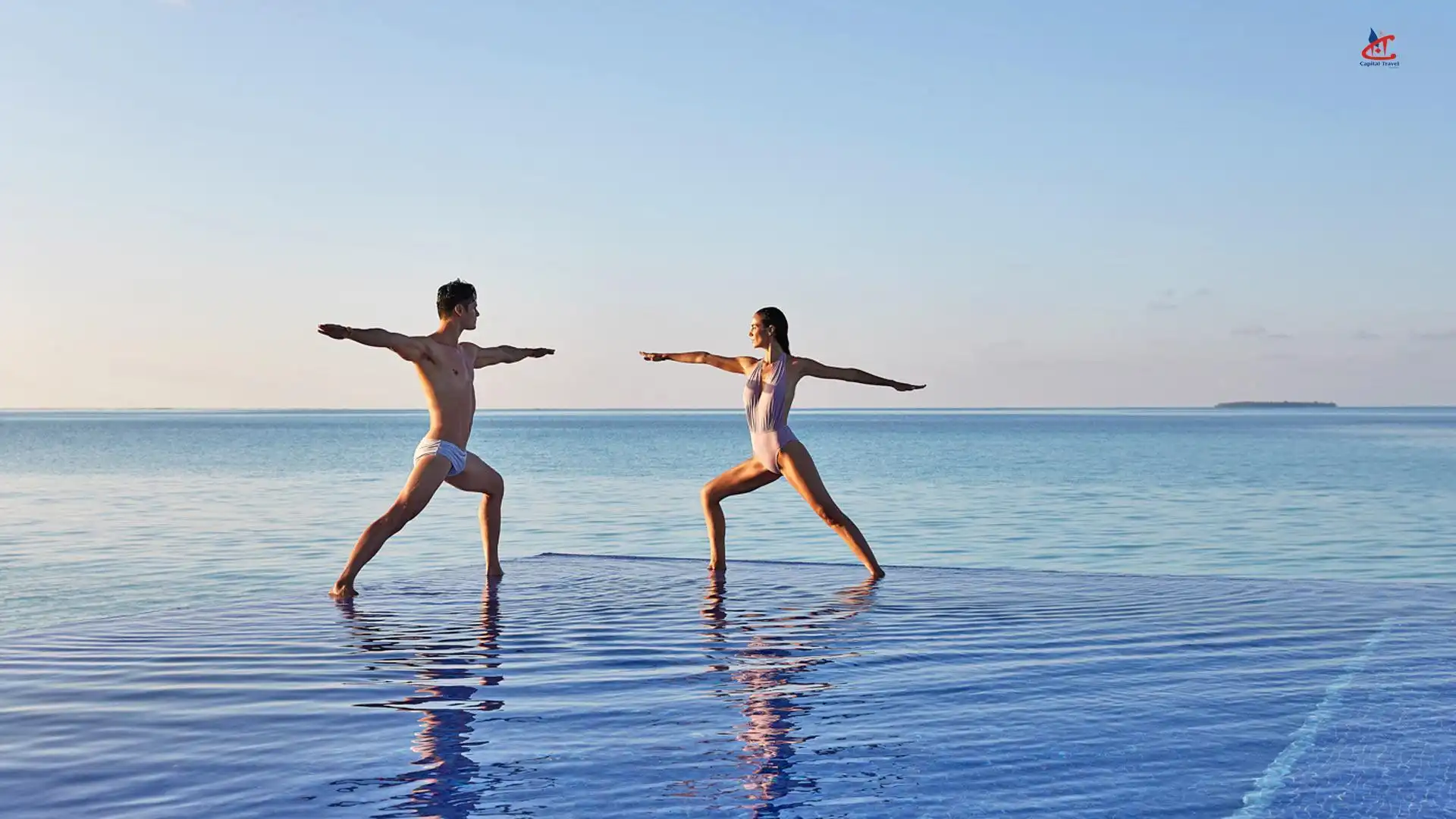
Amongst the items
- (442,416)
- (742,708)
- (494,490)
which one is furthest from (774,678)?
(494,490)

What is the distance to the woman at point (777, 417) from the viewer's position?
1073cm

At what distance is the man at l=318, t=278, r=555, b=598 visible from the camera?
9625mm

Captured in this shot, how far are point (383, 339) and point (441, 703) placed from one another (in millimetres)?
3662

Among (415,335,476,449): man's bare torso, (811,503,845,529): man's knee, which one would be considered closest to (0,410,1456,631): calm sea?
(415,335,476,449): man's bare torso

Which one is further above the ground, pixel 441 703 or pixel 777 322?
pixel 777 322

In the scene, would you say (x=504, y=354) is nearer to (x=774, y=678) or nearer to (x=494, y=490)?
(x=494, y=490)

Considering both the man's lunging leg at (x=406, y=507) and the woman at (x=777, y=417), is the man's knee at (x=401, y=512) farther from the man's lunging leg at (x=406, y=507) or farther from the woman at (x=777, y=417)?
the woman at (x=777, y=417)

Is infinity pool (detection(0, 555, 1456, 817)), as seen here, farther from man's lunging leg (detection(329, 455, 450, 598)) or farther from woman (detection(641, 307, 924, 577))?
woman (detection(641, 307, 924, 577))

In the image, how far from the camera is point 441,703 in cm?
616

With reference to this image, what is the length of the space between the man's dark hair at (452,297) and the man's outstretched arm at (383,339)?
0.44m

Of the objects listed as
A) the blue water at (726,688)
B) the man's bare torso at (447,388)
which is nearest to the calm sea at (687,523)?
the blue water at (726,688)

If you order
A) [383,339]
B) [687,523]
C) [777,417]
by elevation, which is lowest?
[687,523]

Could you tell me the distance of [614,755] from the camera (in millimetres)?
5184

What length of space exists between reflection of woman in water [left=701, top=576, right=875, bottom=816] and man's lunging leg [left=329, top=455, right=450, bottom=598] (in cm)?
210
